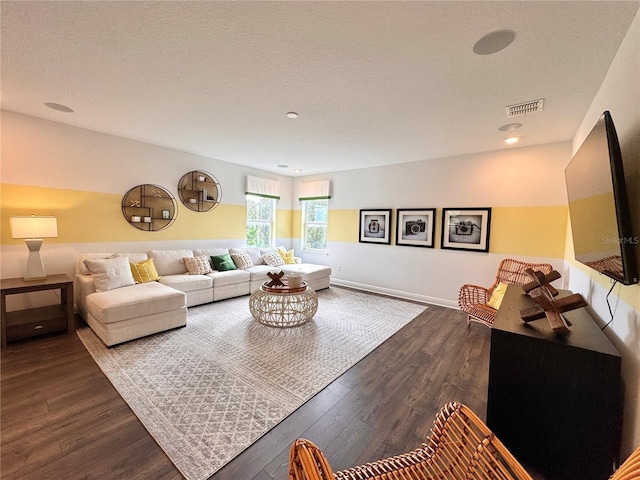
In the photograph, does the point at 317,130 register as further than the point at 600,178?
Yes

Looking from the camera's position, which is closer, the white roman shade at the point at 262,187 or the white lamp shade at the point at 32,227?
the white lamp shade at the point at 32,227

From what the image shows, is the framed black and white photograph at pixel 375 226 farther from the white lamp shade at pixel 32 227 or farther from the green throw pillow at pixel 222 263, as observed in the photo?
the white lamp shade at pixel 32 227

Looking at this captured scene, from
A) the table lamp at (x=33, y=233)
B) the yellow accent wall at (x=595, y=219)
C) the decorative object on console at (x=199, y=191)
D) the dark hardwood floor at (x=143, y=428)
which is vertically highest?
the decorative object on console at (x=199, y=191)

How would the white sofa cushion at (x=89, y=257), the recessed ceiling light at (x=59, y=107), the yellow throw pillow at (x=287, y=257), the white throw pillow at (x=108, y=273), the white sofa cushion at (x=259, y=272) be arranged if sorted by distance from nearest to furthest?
1. the recessed ceiling light at (x=59, y=107)
2. the white throw pillow at (x=108, y=273)
3. the white sofa cushion at (x=89, y=257)
4. the white sofa cushion at (x=259, y=272)
5. the yellow throw pillow at (x=287, y=257)

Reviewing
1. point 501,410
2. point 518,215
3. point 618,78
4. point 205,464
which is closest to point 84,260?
point 205,464

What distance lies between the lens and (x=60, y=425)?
65.4 inches

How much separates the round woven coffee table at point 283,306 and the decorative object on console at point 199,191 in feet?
7.86

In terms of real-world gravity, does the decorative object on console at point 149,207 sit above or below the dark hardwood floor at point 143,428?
above

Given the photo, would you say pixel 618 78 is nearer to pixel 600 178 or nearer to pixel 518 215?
pixel 600 178

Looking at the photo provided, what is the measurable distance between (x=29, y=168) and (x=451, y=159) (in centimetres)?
585

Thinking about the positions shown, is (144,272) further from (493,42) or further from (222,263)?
(493,42)

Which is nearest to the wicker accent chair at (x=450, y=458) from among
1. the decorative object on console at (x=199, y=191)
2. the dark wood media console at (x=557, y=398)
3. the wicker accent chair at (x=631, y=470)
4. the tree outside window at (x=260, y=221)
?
the wicker accent chair at (x=631, y=470)

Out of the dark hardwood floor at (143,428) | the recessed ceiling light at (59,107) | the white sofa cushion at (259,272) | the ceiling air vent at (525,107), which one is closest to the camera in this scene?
the dark hardwood floor at (143,428)

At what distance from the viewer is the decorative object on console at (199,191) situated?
4.52 m
